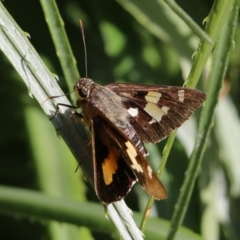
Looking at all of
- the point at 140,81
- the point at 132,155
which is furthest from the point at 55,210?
the point at 140,81

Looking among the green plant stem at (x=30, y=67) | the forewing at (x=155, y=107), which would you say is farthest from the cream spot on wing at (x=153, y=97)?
the green plant stem at (x=30, y=67)

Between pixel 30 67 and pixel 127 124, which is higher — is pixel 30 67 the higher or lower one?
the higher one

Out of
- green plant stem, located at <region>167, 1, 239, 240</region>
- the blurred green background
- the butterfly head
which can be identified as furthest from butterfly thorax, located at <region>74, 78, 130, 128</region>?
green plant stem, located at <region>167, 1, 239, 240</region>

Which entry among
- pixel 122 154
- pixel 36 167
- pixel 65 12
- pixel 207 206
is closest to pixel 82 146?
pixel 122 154

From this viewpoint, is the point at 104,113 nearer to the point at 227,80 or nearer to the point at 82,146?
the point at 82,146

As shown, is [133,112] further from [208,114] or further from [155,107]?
[208,114]

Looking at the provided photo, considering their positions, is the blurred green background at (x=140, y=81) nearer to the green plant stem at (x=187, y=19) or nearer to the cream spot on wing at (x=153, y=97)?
the cream spot on wing at (x=153, y=97)

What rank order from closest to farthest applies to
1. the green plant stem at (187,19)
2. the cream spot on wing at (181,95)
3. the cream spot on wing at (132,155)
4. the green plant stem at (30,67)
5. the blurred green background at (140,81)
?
the green plant stem at (187,19), the green plant stem at (30,67), the cream spot on wing at (132,155), the cream spot on wing at (181,95), the blurred green background at (140,81)

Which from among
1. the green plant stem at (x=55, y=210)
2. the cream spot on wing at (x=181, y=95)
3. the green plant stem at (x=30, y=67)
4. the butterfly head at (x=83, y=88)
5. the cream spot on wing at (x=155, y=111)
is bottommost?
the green plant stem at (x=55, y=210)
